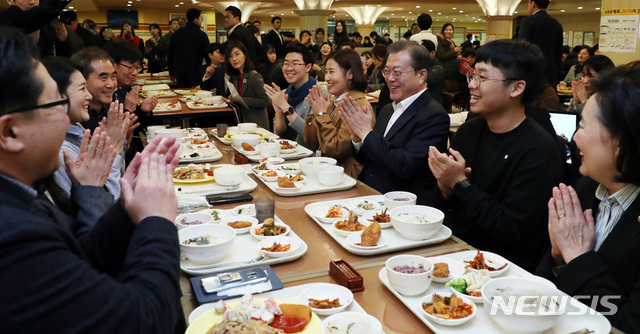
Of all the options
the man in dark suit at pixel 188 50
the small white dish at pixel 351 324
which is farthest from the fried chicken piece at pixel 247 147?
the man in dark suit at pixel 188 50

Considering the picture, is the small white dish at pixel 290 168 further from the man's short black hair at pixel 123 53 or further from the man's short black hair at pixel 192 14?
the man's short black hair at pixel 192 14

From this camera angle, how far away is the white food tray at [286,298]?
52.4 inches

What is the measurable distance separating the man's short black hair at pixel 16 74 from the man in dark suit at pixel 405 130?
6.10 ft

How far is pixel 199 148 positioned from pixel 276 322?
2.20 m

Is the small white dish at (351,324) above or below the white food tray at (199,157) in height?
below

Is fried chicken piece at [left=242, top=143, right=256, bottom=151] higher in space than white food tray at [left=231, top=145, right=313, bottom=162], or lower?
higher

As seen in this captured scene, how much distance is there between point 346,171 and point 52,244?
94.2 inches

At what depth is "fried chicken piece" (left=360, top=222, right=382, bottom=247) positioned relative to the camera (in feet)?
5.71

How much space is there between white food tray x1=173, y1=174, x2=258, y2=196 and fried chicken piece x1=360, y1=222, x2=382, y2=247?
858mm

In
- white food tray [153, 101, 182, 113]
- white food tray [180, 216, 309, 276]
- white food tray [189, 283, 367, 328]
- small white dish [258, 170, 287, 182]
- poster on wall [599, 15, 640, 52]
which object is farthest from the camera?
white food tray [153, 101, 182, 113]

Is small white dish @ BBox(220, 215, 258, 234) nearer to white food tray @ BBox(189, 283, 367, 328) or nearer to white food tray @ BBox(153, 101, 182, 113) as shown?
white food tray @ BBox(189, 283, 367, 328)

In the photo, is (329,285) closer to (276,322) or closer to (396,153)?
(276,322)

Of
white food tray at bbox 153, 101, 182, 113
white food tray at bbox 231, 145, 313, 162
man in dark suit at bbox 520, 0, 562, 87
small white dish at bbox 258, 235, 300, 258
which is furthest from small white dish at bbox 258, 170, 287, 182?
man in dark suit at bbox 520, 0, 562, 87

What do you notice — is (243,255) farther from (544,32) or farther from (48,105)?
(544,32)
